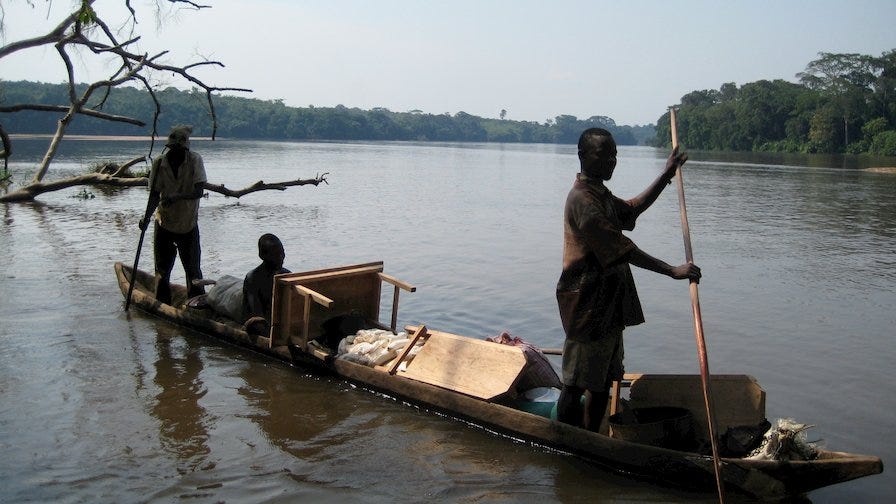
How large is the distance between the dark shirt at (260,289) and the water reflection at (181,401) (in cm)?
71

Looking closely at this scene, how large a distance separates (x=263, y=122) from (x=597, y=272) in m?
119

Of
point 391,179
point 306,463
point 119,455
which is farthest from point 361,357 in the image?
point 391,179

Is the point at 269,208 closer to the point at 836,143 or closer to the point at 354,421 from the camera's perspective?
the point at 354,421

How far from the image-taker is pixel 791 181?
33.4 m

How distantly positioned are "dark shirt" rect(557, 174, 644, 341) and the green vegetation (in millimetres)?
70615

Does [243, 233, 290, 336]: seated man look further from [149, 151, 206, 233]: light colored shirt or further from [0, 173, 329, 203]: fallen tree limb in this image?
[0, 173, 329, 203]: fallen tree limb

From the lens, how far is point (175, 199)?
7988mm

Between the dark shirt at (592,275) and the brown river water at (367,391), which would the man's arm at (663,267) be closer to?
the dark shirt at (592,275)

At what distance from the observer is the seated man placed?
6.98 meters

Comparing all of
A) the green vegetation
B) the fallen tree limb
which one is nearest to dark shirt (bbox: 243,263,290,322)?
the fallen tree limb

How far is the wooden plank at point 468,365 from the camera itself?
5.48 m

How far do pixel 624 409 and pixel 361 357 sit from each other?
228cm

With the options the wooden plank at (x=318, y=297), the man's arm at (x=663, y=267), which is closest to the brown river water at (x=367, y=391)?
the wooden plank at (x=318, y=297)

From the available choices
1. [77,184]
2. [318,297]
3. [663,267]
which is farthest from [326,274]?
[77,184]
